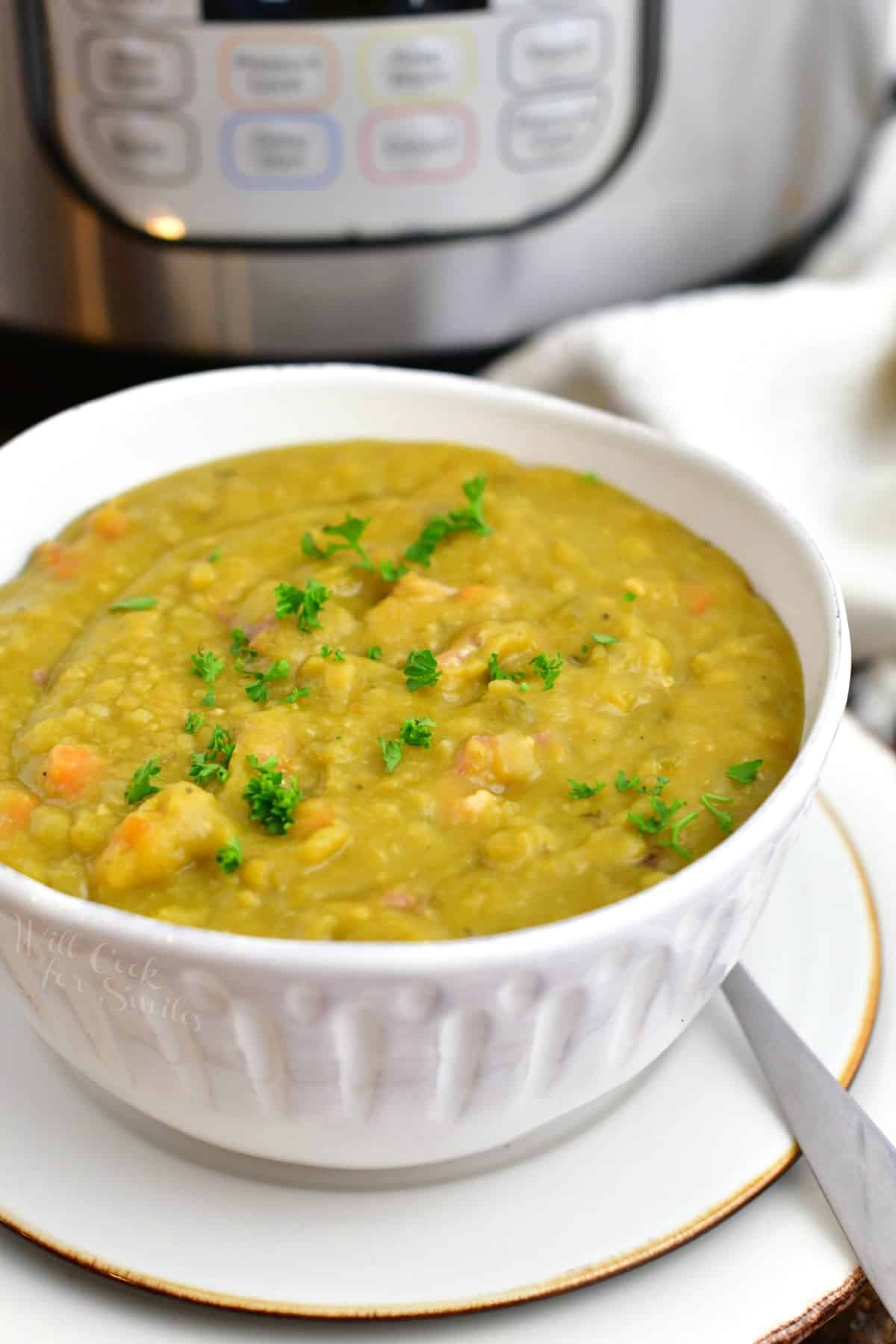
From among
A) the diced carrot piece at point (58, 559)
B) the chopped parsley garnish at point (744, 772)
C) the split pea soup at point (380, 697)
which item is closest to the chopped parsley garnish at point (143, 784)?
the split pea soup at point (380, 697)

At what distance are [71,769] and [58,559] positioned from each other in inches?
14.3

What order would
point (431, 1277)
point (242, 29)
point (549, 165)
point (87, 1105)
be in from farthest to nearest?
point (549, 165), point (242, 29), point (87, 1105), point (431, 1277)

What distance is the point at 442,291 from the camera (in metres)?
2.24

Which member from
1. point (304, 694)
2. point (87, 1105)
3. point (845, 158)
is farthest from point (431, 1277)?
point (845, 158)

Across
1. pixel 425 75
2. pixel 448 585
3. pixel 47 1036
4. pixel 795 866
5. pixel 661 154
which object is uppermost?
pixel 425 75

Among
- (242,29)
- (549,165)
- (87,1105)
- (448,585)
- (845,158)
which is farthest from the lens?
(845,158)

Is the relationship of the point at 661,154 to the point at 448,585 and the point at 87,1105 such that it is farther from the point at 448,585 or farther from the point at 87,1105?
the point at 87,1105

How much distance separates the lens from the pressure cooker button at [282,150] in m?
2.04

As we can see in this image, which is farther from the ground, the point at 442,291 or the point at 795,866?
the point at 442,291

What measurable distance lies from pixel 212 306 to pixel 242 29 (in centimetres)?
40

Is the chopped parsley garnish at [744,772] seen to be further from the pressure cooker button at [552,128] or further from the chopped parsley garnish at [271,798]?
the pressure cooker button at [552,128]

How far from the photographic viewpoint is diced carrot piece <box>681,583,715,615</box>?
1485 millimetres

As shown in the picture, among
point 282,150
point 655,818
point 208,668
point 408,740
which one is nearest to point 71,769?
point 208,668

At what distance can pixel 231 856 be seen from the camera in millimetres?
1140
